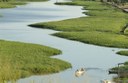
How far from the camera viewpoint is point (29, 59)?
79.3ft

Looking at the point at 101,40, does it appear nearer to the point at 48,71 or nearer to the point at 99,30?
the point at 99,30

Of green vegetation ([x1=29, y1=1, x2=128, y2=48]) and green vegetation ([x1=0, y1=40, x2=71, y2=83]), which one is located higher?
green vegetation ([x1=0, y1=40, x2=71, y2=83])

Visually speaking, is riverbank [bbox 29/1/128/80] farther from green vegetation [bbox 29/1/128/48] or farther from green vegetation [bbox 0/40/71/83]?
green vegetation [bbox 0/40/71/83]

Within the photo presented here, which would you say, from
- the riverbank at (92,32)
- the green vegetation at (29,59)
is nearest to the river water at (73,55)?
the green vegetation at (29,59)

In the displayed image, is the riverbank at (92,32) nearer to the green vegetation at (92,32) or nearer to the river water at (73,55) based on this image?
the green vegetation at (92,32)

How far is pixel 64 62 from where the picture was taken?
24.1 meters

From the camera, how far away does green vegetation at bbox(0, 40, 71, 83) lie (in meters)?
21.4

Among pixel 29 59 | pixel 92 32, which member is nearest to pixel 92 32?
pixel 92 32

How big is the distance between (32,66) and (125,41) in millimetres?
13888

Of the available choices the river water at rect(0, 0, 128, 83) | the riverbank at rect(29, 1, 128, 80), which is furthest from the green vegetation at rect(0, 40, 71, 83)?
the riverbank at rect(29, 1, 128, 80)

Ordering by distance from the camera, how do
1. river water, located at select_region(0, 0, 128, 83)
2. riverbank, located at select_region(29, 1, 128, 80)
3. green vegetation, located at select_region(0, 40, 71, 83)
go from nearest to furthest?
river water, located at select_region(0, 0, 128, 83) → green vegetation, located at select_region(0, 40, 71, 83) → riverbank, located at select_region(29, 1, 128, 80)

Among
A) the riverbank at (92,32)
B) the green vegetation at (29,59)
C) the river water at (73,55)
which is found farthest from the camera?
the riverbank at (92,32)

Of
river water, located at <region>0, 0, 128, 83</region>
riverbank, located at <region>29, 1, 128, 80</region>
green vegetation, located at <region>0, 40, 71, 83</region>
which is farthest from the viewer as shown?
riverbank, located at <region>29, 1, 128, 80</region>

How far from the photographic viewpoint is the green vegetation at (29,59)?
70.3 ft
